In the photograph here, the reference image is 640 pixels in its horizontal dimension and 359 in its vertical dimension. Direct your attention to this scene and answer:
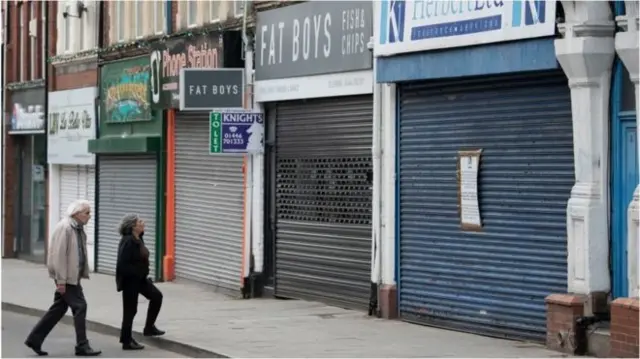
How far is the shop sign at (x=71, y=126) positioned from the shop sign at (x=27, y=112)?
3.27 ft

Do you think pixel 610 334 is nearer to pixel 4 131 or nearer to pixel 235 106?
pixel 235 106

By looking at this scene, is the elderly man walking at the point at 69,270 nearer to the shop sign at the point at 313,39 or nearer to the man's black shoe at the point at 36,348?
the man's black shoe at the point at 36,348

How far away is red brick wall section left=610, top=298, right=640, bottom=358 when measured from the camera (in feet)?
42.0

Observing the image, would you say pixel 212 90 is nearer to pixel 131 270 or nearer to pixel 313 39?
pixel 313 39

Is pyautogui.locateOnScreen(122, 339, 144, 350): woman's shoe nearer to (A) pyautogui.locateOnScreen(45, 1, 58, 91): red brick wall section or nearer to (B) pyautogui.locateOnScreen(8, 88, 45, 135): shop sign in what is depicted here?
(A) pyautogui.locateOnScreen(45, 1, 58, 91): red brick wall section

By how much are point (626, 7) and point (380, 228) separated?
224 inches

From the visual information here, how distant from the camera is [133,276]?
51.2 feet

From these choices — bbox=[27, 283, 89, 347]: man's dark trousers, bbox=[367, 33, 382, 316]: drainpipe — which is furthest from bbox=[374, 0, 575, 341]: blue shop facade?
bbox=[27, 283, 89, 347]: man's dark trousers

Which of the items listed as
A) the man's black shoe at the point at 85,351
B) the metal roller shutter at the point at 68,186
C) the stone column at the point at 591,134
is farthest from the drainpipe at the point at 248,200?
the metal roller shutter at the point at 68,186

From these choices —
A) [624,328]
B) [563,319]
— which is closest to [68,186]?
[563,319]

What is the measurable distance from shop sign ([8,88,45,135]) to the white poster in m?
17.8

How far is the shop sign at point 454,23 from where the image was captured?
571 inches

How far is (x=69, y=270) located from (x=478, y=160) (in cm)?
493

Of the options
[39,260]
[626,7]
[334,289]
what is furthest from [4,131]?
[626,7]
